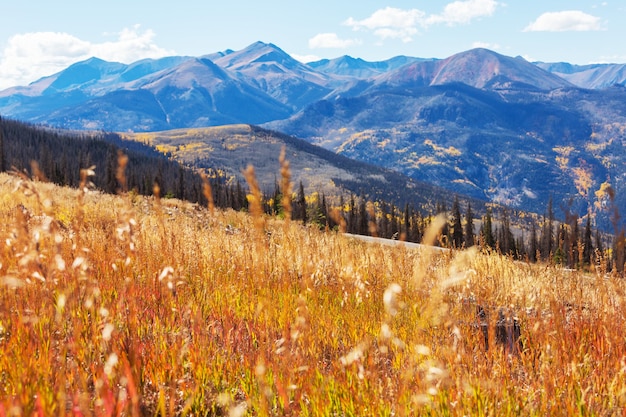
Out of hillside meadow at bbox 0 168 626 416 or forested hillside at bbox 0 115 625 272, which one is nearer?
hillside meadow at bbox 0 168 626 416

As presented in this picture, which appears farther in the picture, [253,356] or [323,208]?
[323,208]

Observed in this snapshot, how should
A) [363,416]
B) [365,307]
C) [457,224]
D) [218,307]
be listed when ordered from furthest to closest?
[457,224], [365,307], [218,307], [363,416]

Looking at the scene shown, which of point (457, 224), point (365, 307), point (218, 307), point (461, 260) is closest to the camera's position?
point (461, 260)

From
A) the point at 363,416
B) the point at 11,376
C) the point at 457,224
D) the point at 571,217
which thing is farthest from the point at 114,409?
the point at 457,224

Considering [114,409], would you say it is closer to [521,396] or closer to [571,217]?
[521,396]

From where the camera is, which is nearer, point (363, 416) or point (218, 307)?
point (363, 416)

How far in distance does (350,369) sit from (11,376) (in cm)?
221

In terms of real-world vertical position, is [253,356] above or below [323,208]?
above

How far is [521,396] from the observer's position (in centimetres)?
312

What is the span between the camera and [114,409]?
270 cm

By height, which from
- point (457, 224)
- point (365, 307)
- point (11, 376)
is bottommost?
point (457, 224)

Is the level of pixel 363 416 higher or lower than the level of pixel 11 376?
lower

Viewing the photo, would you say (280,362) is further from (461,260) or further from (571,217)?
(571,217)

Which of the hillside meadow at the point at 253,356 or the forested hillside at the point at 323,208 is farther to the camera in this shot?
the forested hillside at the point at 323,208
